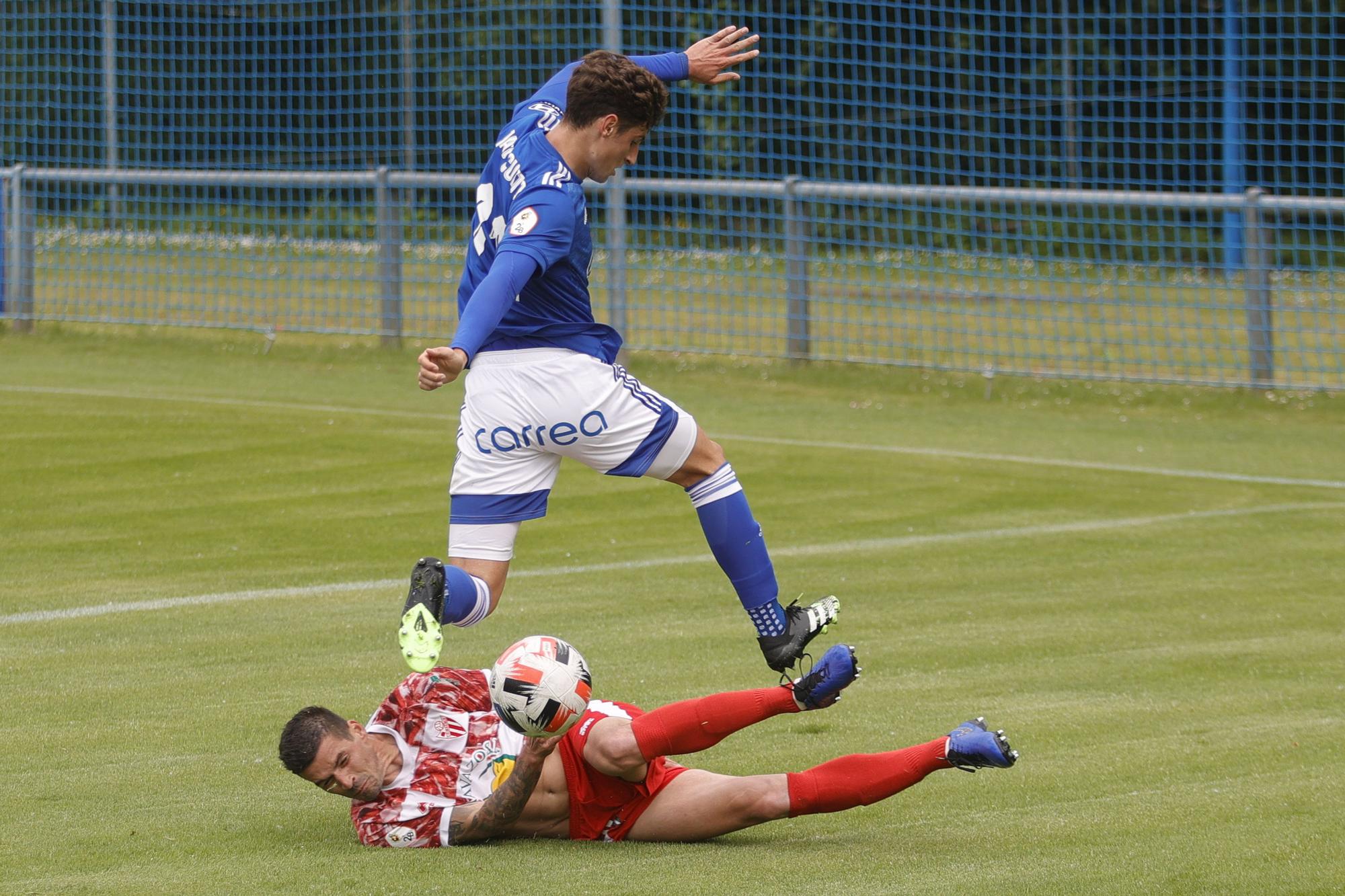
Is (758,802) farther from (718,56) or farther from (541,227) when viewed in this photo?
(718,56)

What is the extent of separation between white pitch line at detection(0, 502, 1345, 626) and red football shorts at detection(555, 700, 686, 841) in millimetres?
3523

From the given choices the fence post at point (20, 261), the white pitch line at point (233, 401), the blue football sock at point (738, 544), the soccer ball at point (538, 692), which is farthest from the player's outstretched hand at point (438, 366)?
the fence post at point (20, 261)

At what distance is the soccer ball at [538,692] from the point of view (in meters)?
5.06

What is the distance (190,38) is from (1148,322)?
1019cm

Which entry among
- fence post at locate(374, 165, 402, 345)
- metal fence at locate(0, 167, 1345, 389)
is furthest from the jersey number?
fence post at locate(374, 165, 402, 345)

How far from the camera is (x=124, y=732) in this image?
254 inches

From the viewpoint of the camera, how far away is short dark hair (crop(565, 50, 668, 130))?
588cm

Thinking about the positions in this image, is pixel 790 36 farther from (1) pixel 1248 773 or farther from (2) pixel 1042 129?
(1) pixel 1248 773

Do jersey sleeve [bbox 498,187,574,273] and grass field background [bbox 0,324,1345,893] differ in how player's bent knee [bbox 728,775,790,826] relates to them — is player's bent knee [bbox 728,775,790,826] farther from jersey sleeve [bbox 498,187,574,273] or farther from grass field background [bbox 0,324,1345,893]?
jersey sleeve [bbox 498,187,574,273]

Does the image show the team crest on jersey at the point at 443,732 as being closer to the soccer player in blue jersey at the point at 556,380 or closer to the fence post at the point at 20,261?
the soccer player in blue jersey at the point at 556,380

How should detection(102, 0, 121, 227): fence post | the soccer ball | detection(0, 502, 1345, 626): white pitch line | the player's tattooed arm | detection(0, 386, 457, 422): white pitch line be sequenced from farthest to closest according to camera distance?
detection(102, 0, 121, 227): fence post
detection(0, 386, 457, 422): white pitch line
detection(0, 502, 1345, 626): white pitch line
the player's tattooed arm
the soccer ball

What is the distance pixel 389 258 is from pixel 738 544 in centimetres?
1040

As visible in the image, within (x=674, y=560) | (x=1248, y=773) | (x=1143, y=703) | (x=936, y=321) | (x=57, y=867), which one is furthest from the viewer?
(x=936, y=321)

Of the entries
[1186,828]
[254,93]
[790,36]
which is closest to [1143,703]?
[1186,828]
